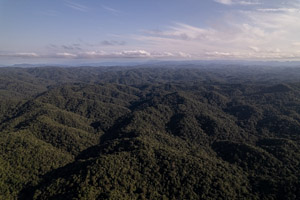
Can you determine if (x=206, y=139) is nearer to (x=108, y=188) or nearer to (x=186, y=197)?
(x=186, y=197)

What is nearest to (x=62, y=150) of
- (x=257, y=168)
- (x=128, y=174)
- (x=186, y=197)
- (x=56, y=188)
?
(x=56, y=188)

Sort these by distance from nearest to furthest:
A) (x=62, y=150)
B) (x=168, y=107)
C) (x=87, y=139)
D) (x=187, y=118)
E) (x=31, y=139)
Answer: (x=31, y=139) → (x=62, y=150) → (x=87, y=139) → (x=187, y=118) → (x=168, y=107)

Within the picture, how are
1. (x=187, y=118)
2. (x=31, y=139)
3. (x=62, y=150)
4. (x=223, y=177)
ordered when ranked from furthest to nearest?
(x=187, y=118) → (x=62, y=150) → (x=31, y=139) → (x=223, y=177)

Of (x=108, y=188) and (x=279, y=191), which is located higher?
(x=108, y=188)

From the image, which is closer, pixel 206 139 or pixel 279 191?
pixel 279 191

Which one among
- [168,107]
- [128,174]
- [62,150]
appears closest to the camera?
[128,174]

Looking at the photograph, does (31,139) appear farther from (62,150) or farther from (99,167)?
(99,167)

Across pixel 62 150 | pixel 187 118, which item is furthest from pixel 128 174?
pixel 187 118

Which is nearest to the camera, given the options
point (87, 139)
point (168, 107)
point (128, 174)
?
point (128, 174)

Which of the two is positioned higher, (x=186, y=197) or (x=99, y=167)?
→ (x=99, y=167)

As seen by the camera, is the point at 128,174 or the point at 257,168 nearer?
the point at 128,174

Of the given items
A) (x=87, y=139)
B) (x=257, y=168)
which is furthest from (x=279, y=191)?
(x=87, y=139)
